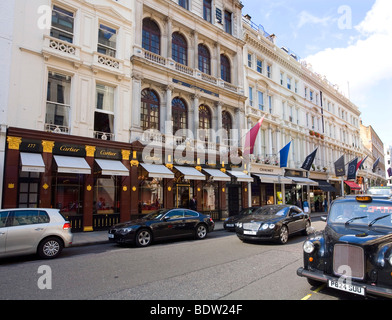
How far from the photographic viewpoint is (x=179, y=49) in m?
20.6

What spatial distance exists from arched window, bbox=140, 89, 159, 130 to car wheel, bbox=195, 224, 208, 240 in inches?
324

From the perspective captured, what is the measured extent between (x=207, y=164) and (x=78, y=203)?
947 centimetres

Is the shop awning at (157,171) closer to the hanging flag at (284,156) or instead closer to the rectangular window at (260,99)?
the hanging flag at (284,156)

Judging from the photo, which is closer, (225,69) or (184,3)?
(184,3)

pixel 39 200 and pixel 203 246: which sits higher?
pixel 39 200

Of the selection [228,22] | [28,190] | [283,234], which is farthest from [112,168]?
[228,22]

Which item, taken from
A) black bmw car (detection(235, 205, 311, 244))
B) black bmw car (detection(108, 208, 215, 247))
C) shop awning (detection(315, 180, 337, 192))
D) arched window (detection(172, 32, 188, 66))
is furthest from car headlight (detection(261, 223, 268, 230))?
shop awning (detection(315, 180, 337, 192))

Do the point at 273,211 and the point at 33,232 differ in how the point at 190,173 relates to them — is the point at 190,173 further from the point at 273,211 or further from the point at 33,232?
the point at 33,232

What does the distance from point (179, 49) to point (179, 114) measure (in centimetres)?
512

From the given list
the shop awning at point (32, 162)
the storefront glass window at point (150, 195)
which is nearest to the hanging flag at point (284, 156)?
the storefront glass window at point (150, 195)

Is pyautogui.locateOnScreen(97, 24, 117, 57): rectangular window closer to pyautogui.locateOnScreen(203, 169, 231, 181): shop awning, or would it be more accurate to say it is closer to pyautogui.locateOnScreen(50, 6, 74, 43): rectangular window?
pyautogui.locateOnScreen(50, 6, 74, 43): rectangular window
